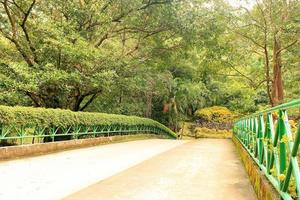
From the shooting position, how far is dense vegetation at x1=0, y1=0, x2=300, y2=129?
615 inches

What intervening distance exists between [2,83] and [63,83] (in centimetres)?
245

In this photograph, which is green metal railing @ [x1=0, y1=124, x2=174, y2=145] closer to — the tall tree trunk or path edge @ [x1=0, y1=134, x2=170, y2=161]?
path edge @ [x1=0, y1=134, x2=170, y2=161]

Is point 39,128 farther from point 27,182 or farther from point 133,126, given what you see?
→ point 133,126

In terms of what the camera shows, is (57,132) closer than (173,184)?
No

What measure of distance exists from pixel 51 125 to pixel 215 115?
25.0 m

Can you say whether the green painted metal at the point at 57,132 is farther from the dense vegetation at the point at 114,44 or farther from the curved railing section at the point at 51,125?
the dense vegetation at the point at 114,44

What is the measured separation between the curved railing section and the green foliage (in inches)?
545

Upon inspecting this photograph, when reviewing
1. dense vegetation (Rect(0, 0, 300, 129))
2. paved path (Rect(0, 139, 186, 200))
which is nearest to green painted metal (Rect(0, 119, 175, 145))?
paved path (Rect(0, 139, 186, 200))

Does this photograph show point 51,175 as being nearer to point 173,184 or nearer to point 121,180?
point 121,180

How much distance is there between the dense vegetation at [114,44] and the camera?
15.6 metres

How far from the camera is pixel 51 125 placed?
13.6 meters

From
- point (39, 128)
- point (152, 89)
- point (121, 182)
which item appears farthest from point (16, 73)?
point (152, 89)

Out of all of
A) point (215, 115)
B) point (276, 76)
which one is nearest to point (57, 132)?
point (276, 76)

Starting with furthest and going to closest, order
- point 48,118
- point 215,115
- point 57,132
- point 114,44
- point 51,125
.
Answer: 1. point 215,115
2. point 114,44
3. point 57,132
4. point 51,125
5. point 48,118
